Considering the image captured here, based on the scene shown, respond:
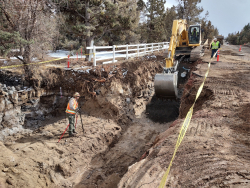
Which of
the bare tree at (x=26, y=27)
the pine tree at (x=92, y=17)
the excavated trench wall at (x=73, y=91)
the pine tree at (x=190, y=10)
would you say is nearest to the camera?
the bare tree at (x=26, y=27)

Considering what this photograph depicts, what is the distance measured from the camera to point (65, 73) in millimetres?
10273

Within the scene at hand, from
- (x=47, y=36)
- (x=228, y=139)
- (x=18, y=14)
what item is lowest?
(x=228, y=139)

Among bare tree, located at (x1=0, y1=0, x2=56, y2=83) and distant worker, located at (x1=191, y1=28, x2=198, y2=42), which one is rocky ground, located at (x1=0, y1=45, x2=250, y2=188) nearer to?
bare tree, located at (x1=0, y1=0, x2=56, y2=83)

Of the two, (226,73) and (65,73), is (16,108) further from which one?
(226,73)

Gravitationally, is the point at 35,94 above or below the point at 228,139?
above

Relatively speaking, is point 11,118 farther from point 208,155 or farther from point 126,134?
point 208,155

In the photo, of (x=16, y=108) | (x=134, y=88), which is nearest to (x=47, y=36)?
(x=16, y=108)

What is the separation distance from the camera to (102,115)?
30.4 ft

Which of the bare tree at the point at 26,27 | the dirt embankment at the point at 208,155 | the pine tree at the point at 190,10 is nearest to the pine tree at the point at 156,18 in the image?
the pine tree at the point at 190,10

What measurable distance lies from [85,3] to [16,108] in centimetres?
832

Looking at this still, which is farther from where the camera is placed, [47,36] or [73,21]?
[73,21]

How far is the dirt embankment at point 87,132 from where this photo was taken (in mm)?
5316

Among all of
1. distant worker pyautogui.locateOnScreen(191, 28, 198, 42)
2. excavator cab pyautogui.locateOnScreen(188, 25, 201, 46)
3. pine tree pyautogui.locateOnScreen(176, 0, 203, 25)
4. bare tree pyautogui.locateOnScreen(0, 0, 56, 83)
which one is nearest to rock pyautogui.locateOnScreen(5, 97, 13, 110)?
bare tree pyautogui.locateOnScreen(0, 0, 56, 83)

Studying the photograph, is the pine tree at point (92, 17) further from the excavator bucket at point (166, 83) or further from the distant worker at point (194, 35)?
the excavator bucket at point (166, 83)
